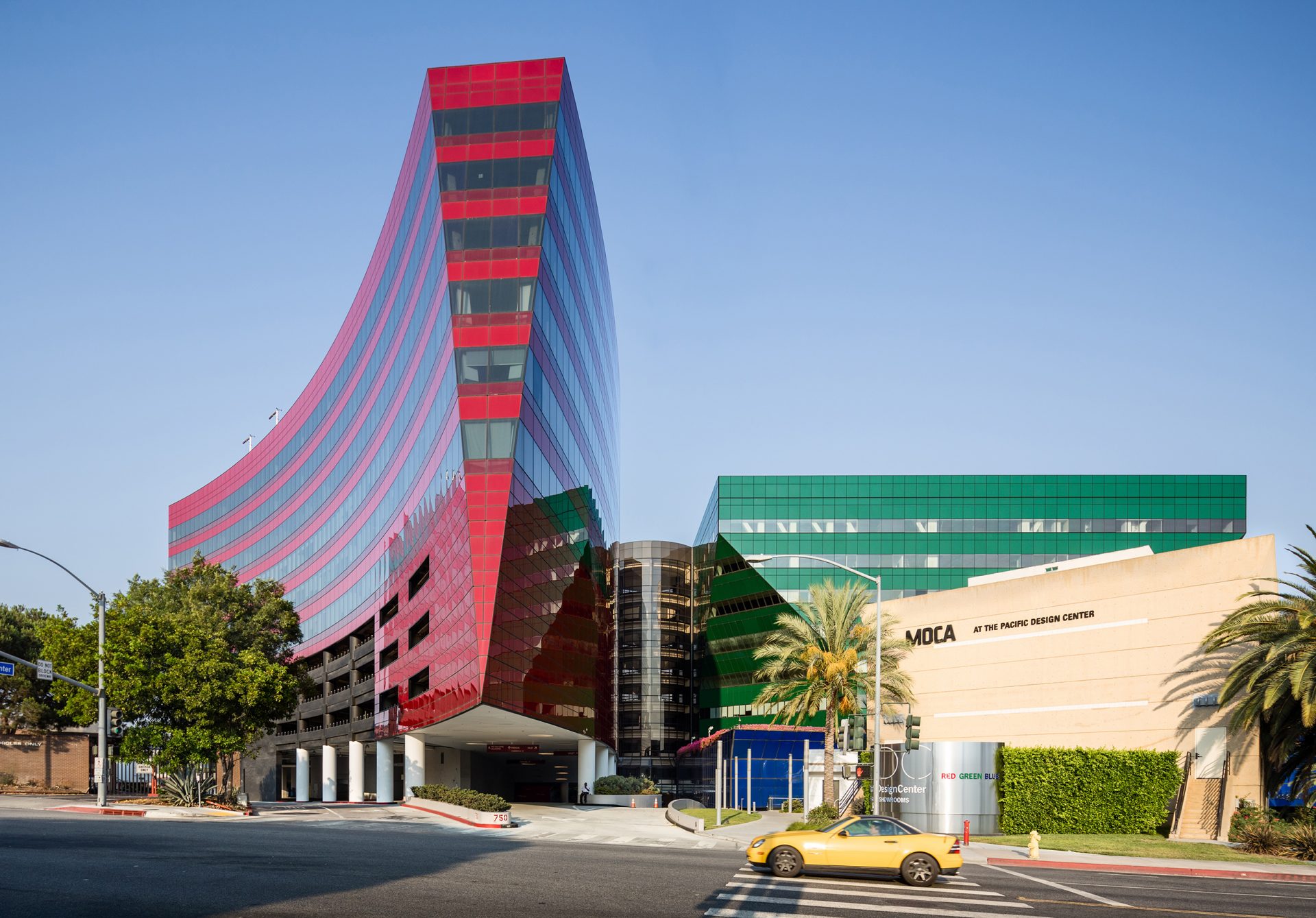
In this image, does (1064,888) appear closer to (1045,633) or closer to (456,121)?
(1045,633)

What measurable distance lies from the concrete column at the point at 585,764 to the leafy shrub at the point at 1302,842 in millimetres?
47767

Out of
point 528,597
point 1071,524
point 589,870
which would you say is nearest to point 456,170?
point 528,597

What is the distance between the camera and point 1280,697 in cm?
3638

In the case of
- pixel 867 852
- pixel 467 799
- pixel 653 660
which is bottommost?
pixel 653 660

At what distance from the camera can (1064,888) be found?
23578mm

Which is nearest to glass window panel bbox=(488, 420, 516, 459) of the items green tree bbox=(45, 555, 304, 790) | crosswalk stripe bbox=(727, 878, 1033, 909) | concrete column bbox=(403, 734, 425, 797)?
green tree bbox=(45, 555, 304, 790)

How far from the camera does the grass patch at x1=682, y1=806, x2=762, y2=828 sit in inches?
1786

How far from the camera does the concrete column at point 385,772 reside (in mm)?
74312

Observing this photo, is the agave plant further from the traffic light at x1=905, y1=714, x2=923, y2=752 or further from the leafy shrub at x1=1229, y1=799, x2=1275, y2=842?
the leafy shrub at x1=1229, y1=799, x2=1275, y2=842

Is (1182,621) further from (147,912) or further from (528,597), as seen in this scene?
(147,912)

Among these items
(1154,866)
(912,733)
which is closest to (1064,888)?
(1154,866)

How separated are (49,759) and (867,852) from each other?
2281 inches

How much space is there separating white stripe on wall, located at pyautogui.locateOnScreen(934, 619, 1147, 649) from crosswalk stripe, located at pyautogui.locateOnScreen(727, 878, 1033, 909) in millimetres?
26746

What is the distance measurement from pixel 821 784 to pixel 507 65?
42.5 m
